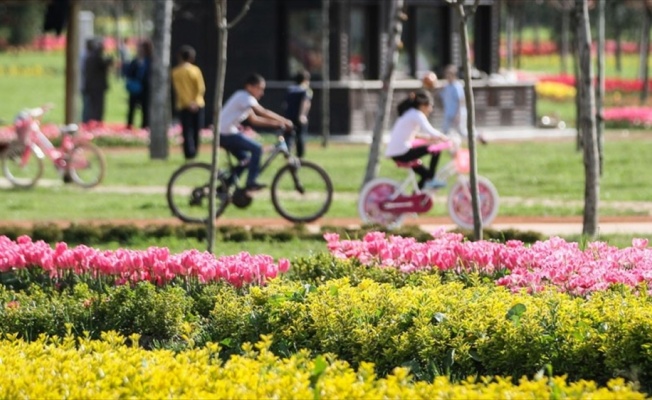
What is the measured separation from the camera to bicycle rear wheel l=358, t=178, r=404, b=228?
16125 mm

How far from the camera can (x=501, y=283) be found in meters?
9.84

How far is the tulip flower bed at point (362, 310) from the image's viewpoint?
318 inches

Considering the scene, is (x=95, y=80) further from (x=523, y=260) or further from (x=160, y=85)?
(x=523, y=260)

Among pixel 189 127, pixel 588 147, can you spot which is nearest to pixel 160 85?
pixel 189 127

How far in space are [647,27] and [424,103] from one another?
100 feet

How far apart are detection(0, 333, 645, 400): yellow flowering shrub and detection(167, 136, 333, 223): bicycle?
30.7 feet

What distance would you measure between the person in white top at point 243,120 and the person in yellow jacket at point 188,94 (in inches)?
322

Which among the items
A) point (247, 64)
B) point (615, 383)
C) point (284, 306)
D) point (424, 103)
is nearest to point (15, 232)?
point (424, 103)

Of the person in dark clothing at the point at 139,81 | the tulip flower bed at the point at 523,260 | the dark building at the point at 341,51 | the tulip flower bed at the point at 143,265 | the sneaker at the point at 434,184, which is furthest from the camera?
the dark building at the point at 341,51

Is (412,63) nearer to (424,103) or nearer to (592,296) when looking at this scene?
(424,103)

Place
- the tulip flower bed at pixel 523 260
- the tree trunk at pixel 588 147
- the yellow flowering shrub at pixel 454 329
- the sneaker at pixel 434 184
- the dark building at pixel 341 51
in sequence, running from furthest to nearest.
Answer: the dark building at pixel 341 51 → the sneaker at pixel 434 184 → the tree trunk at pixel 588 147 → the tulip flower bed at pixel 523 260 → the yellow flowering shrub at pixel 454 329

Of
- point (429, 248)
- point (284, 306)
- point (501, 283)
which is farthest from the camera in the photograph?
point (429, 248)

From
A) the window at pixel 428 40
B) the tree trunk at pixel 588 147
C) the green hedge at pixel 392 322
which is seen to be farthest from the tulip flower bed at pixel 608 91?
the green hedge at pixel 392 322

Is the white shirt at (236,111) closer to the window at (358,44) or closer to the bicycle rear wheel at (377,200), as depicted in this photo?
the bicycle rear wheel at (377,200)
